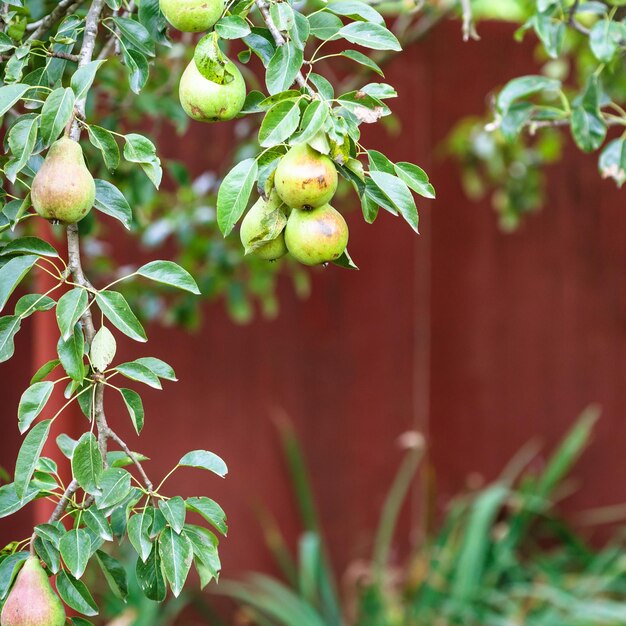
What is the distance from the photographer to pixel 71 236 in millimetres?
726

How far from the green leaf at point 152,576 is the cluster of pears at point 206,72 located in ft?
1.17

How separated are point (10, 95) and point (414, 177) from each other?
0.33 m

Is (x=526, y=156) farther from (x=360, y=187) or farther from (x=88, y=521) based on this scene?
(x=88, y=521)

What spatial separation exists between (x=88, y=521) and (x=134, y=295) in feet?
3.80

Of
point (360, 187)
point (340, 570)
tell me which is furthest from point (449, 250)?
point (360, 187)

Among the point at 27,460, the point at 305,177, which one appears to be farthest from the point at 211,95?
the point at 27,460

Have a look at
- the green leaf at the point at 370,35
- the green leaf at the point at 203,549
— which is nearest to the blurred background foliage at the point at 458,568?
the green leaf at the point at 203,549

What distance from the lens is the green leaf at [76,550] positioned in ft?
2.25

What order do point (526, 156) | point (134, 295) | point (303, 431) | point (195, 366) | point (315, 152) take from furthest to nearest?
point (303, 431)
point (195, 366)
point (526, 156)
point (134, 295)
point (315, 152)

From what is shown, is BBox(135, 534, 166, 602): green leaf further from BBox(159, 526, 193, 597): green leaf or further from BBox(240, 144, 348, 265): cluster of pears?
BBox(240, 144, 348, 265): cluster of pears

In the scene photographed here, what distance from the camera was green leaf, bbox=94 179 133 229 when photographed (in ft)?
2.56

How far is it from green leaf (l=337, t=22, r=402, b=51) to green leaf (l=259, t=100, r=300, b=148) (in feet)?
0.42

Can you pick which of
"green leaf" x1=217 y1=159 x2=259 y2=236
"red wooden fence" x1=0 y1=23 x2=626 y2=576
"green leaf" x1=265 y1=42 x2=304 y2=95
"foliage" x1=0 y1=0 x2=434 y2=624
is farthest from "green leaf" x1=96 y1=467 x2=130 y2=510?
"red wooden fence" x1=0 y1=23 x2=626 y2=576

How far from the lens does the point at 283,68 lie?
Result: 726mm
